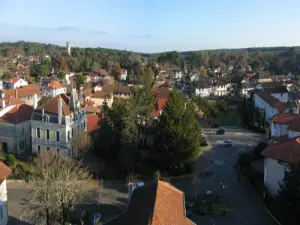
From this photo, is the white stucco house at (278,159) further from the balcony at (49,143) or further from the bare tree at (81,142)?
the balcony at (49,143)

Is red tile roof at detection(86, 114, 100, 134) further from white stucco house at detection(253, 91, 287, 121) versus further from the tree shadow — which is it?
white stucco house at detection(253, 91, 287, 121)

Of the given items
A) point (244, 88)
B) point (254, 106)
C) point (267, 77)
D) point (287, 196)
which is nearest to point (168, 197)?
point (287, 196)

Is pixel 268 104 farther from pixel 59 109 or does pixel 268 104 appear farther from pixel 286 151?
pixel 59 109

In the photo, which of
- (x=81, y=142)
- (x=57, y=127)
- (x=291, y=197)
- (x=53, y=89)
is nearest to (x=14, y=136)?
(x=57, y=127)

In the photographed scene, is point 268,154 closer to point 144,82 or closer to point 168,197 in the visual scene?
point 168,197

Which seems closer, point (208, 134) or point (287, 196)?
point (287, 196)
